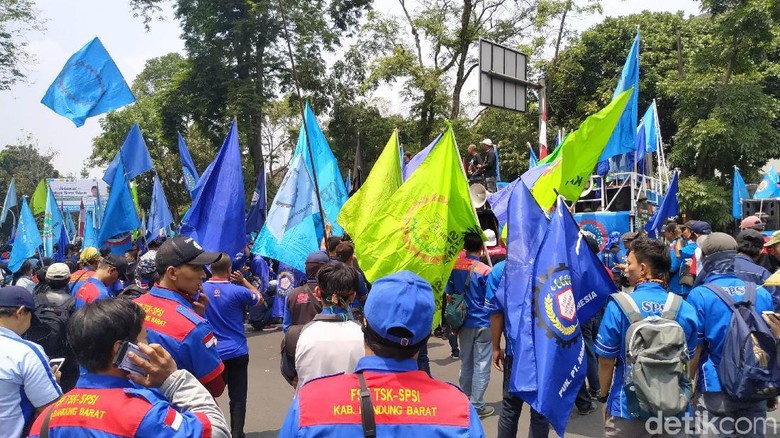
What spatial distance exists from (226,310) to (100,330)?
2.60 meters

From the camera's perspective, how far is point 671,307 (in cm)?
321

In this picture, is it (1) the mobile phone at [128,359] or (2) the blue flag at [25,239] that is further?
(2) the blue flag at [25,239]

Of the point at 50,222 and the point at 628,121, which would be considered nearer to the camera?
the point at 628,121

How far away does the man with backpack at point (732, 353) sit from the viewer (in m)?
3.48

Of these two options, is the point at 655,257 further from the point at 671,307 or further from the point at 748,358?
the point at 748,358

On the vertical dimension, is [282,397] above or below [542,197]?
below

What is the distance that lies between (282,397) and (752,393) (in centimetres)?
457

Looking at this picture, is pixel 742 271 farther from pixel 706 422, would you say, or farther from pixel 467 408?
→ pixel 467 408

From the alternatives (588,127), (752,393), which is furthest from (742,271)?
(588,127)

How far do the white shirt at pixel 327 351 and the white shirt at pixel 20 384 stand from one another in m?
1.16

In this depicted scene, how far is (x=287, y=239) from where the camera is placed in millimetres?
7082

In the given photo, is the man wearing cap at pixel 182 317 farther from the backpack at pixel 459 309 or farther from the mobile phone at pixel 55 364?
the backpack at pixel 459 309

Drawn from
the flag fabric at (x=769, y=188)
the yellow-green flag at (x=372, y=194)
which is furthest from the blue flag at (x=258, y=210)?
the flag fabric at (x=769, y=188)

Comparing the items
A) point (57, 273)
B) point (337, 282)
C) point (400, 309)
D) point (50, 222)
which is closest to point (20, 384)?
point (337, 282)
